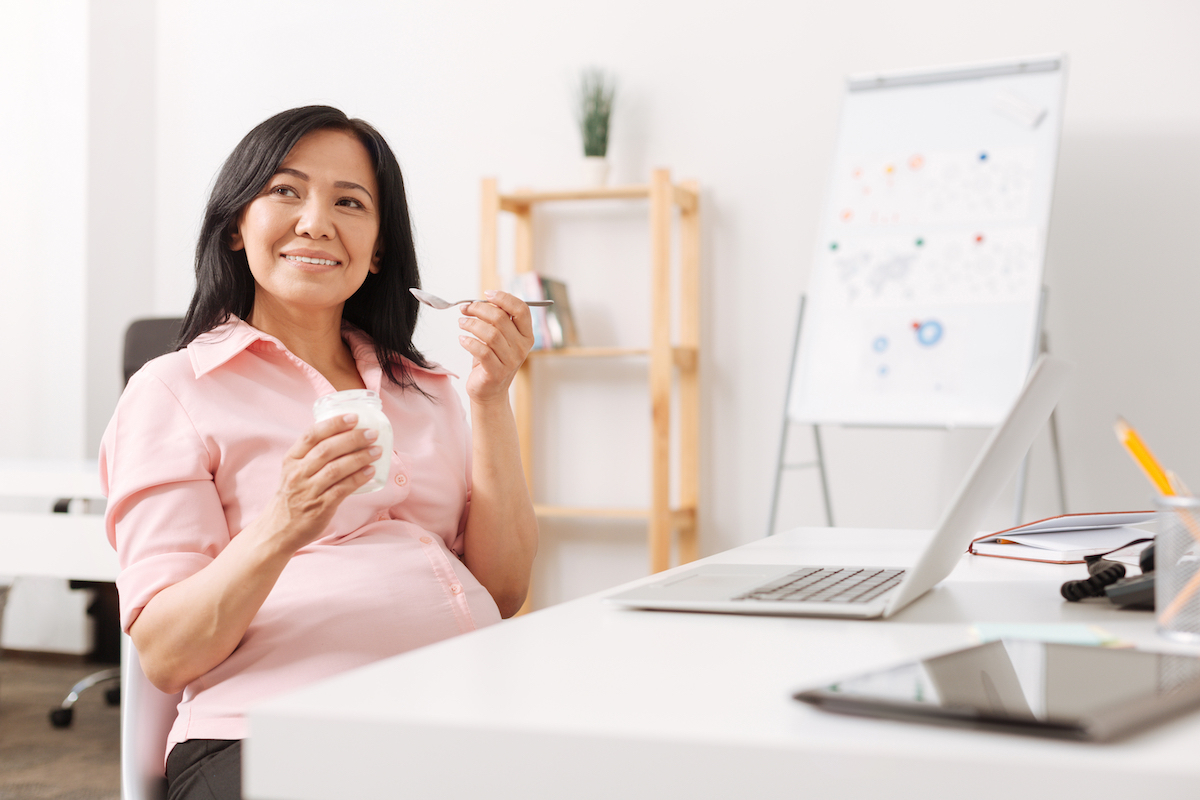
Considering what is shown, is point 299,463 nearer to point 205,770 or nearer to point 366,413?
point 366,413

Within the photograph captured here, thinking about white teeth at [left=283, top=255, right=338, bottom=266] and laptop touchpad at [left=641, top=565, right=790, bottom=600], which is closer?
laptop touchpad at [left=641, top=565, right=790, bottom=600]

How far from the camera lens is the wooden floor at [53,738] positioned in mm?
2494

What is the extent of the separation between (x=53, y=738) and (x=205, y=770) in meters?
2.22

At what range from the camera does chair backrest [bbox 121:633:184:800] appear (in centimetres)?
107

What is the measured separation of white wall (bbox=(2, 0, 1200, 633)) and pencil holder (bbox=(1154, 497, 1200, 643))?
267 cm

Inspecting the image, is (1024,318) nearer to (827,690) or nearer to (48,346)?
(827,690)

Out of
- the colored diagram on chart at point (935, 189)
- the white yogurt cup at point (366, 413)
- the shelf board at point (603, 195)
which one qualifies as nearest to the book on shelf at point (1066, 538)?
the white yogurt cup at point (366, 413)

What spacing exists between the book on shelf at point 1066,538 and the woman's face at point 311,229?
0.79 meters

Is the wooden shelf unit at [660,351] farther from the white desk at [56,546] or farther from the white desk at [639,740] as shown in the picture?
the white desk at [639,740]

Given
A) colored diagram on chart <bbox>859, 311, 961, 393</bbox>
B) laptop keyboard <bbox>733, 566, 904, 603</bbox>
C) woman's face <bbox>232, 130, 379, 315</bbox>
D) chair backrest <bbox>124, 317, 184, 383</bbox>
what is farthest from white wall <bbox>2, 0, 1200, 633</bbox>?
laptop keyboard <bbox>733, 566, 904, 603</bbox>

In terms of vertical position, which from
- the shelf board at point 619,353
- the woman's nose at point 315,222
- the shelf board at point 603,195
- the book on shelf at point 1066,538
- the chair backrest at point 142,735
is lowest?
the chair backrest at point 142,735

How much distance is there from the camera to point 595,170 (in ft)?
11.5

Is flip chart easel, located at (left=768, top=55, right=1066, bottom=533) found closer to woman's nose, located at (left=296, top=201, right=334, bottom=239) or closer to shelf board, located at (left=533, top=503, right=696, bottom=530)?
shelf board, located at (left=533, top=503, right=696, bottom=530)

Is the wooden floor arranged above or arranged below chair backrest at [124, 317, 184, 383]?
below
